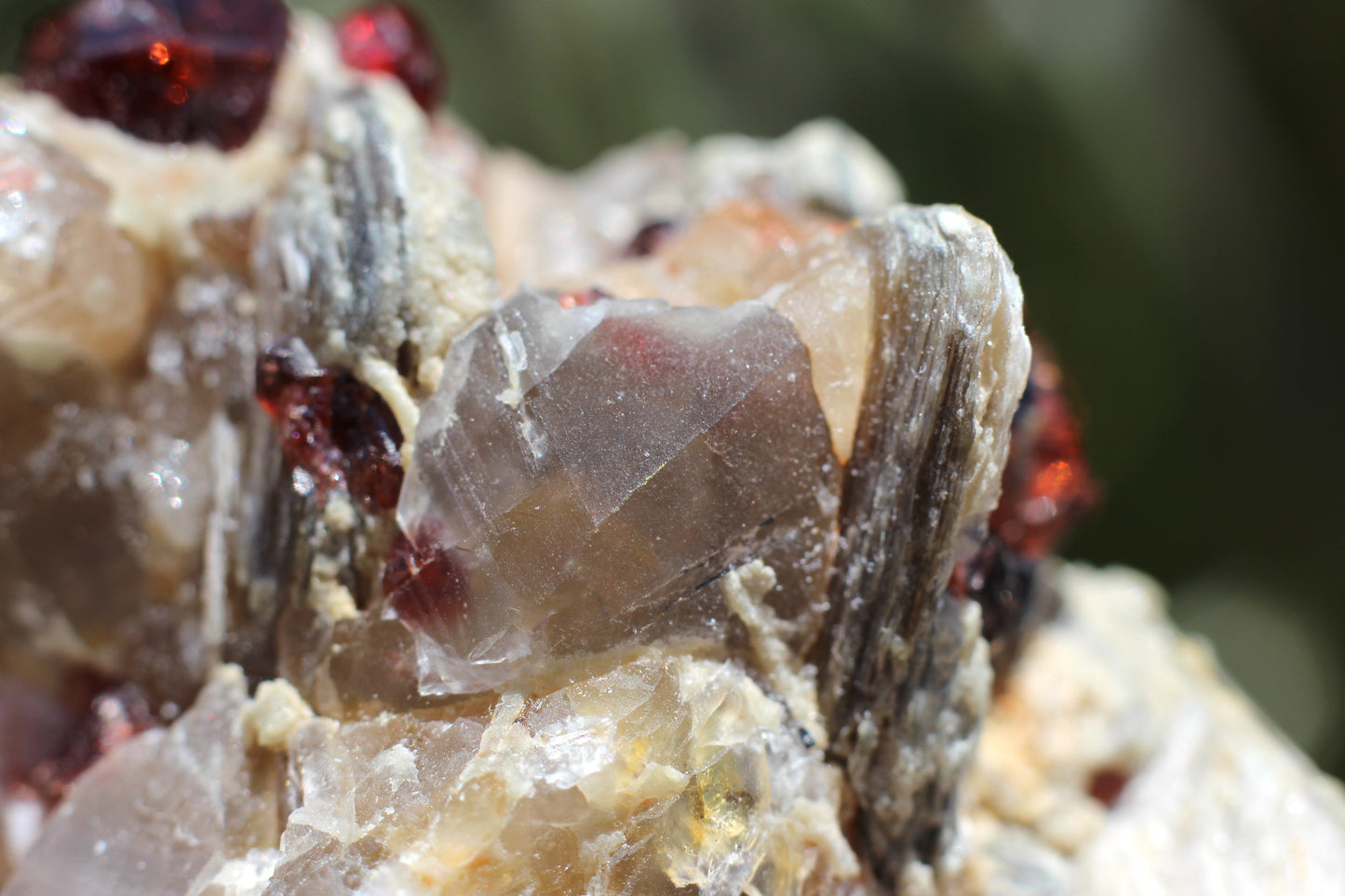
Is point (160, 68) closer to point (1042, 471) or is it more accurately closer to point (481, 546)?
point (481, 546)

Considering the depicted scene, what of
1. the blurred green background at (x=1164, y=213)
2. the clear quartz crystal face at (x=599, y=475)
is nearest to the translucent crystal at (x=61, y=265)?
the clear quartz crystal face at (x=599, y=475)

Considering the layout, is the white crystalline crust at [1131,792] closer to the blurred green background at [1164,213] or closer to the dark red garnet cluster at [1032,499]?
the dark red garnet cluster at [1032,499]

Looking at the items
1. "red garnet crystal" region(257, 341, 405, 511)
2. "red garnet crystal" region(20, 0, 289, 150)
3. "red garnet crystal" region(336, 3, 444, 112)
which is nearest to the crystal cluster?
"red garnet crystal" region(257, 341, 405, 511)

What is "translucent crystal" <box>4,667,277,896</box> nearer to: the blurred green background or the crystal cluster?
the crystal cluster

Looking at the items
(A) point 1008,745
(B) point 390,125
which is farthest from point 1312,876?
(B) point 390,125

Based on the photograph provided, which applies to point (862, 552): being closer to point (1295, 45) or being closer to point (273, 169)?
point (273, 169)

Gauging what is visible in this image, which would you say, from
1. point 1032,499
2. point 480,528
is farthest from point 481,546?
point 1032,499
